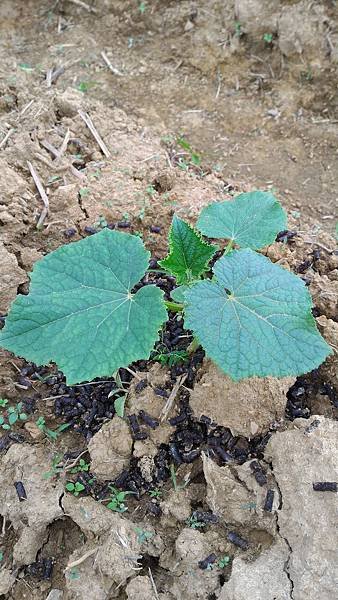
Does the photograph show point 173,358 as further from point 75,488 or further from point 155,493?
point 75,488

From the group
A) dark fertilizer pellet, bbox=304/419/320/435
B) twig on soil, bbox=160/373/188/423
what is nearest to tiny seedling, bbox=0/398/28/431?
twig on soil, bbox=160/373/188/423

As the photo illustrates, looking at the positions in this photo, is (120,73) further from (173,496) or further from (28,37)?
(173,496)

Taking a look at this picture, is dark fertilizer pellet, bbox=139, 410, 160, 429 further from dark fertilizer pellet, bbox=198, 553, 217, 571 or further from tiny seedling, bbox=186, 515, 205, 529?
dark fertilizer pellet, bbox=198, 553, 217, 571

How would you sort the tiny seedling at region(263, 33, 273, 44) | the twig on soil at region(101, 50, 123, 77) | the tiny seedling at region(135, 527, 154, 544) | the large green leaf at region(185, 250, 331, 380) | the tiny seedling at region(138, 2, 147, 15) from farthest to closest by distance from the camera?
the tiny seedling at region(138, 2, 147, 15), the twig on soil at region(101, 50, 123, 77), the tiny seedling at region(263, 33, 273, 44), the tiny seedling at region(135, 527, 154, 544), the large green leaf at region(185, 250, 331, 380)

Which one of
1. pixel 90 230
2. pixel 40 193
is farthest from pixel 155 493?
pixel 40 193

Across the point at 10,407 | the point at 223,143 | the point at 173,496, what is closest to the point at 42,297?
the point at 10,407
